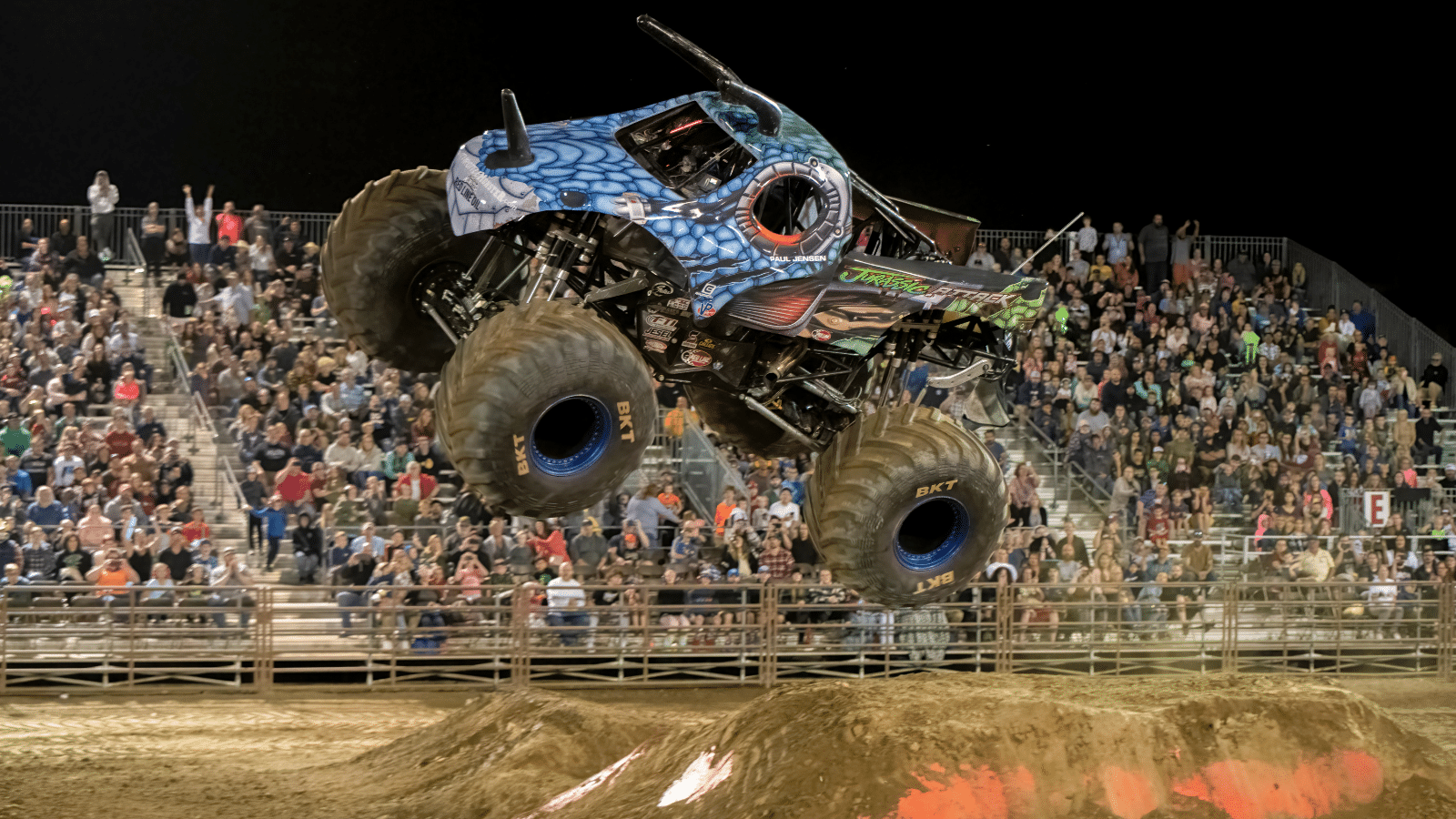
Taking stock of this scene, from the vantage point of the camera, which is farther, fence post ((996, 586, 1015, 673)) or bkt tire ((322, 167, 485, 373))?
fence post ((996, 586, 1015, 673))

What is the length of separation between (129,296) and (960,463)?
1568 cm

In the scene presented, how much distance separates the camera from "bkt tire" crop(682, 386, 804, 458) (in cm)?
880

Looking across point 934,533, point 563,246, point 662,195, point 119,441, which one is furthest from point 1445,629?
point 119,441

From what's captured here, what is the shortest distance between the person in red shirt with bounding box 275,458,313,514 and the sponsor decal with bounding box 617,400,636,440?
27.0 ft

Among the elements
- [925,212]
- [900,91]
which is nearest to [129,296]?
[900,91]

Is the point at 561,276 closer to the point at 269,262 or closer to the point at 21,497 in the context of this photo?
the point at 21,497

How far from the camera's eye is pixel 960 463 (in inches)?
328

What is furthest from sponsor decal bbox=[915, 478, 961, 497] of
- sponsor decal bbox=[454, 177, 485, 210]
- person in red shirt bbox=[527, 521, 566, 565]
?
person in red shirt bbox=[527, 521, 566, 565]

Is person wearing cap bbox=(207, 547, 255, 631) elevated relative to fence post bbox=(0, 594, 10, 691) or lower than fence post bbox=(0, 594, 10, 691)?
elevated

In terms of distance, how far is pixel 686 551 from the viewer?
1566cm

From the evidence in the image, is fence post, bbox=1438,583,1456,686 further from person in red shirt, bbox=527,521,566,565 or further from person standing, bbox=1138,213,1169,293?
person in red shirt, bbox=527,521,566,565

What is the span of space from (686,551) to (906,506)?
7585 millimetres

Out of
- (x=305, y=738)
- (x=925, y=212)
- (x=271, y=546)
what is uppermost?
(x=925, y=212)

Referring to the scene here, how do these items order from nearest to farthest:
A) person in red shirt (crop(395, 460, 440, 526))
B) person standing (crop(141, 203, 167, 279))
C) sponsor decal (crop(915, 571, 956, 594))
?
sponsor decal (crop(915, 571, 956, 594)) < person in red shirt (crop(395, 460, 440, 526)) < person standing (crop(141, 203, 167, 279))
